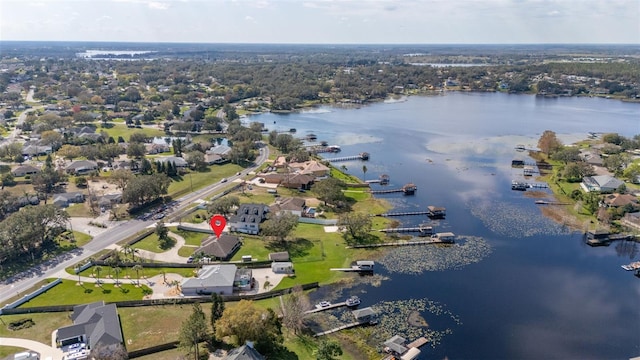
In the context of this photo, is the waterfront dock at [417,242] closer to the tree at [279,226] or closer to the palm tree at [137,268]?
the tree at [279,226]

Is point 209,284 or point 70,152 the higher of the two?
point 70,152

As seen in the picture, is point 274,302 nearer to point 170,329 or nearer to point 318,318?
point 318,318

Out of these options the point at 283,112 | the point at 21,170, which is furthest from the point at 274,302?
the point at 283,112

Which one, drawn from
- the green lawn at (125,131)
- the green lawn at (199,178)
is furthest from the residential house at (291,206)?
the green lawn at (125,131)

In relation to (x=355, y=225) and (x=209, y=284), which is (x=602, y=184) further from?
(x=209, y=284)

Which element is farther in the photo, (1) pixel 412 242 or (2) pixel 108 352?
(1) pixel 412 242

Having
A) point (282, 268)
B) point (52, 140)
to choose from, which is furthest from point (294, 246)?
point (52, 140)
